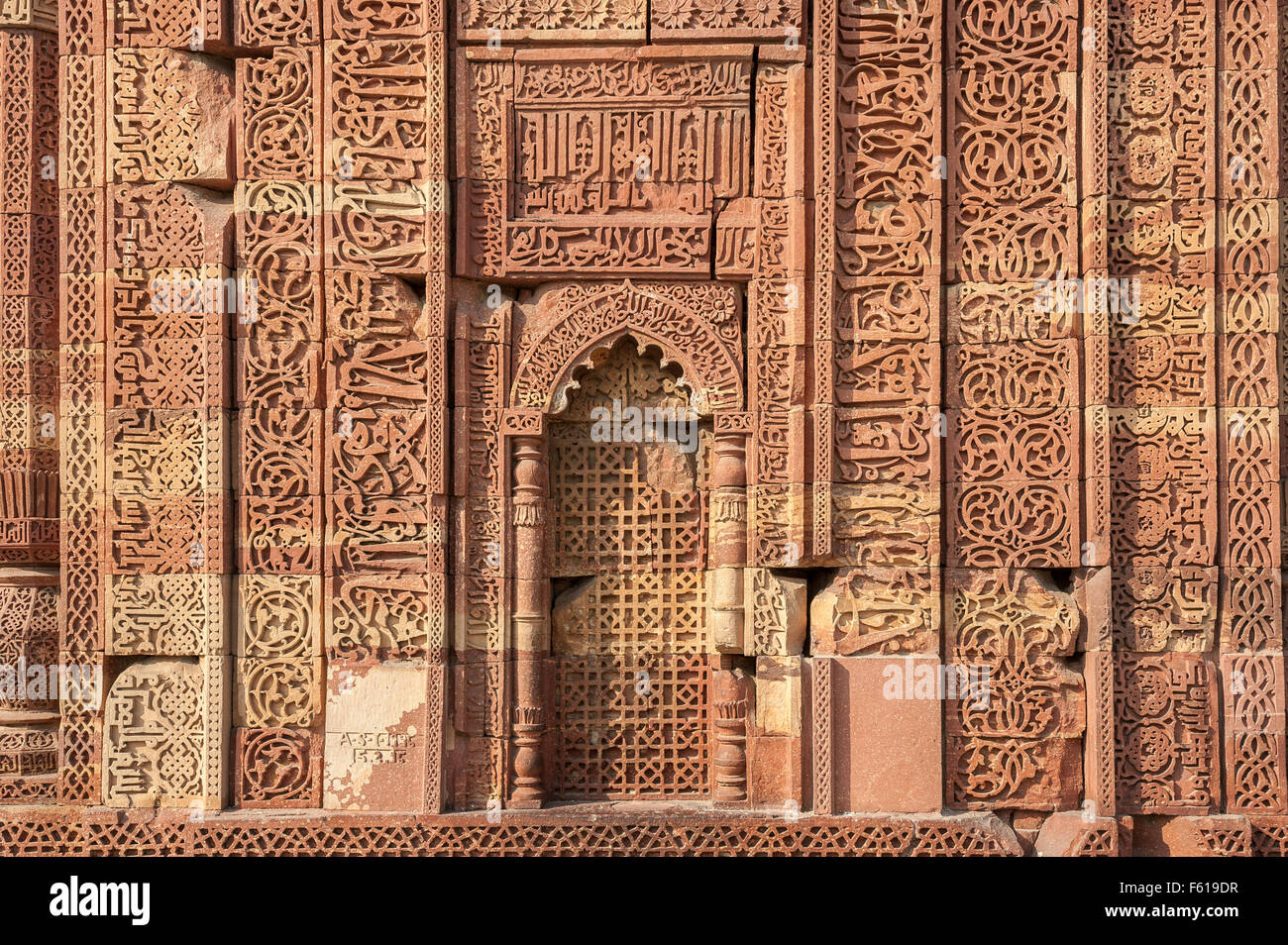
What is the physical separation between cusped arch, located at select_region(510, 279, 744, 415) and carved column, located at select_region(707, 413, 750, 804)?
0.26 metres

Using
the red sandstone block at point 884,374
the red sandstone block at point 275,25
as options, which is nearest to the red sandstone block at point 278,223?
the red sandstone block at point 275,25

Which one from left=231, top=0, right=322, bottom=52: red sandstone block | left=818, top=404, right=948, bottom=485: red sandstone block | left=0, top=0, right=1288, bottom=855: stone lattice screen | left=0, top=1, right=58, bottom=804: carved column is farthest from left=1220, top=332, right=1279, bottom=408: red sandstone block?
left=0, top=1, right=58, bottom=804: carved column

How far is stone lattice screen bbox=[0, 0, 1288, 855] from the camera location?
5.37 m

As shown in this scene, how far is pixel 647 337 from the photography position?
554cm

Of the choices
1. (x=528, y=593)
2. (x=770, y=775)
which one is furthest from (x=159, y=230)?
(x=770, y=775)

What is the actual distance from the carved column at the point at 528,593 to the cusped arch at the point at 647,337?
0.79ft

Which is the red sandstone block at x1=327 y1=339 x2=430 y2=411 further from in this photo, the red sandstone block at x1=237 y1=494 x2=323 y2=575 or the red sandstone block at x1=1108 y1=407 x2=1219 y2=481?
the red sandstone block at x1=1108 y1=407 x2=1219 y2=481

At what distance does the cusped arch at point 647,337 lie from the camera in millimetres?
5516

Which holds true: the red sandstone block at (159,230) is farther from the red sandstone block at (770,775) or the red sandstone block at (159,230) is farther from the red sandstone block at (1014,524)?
the red sandstone block at (1014,524)

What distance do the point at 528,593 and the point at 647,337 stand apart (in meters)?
1.55

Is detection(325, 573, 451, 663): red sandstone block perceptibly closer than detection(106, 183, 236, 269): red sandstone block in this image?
Yes

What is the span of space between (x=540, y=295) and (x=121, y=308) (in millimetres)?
2284

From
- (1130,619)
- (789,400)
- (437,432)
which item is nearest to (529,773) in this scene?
(437,432)

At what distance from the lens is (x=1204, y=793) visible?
5324mm
